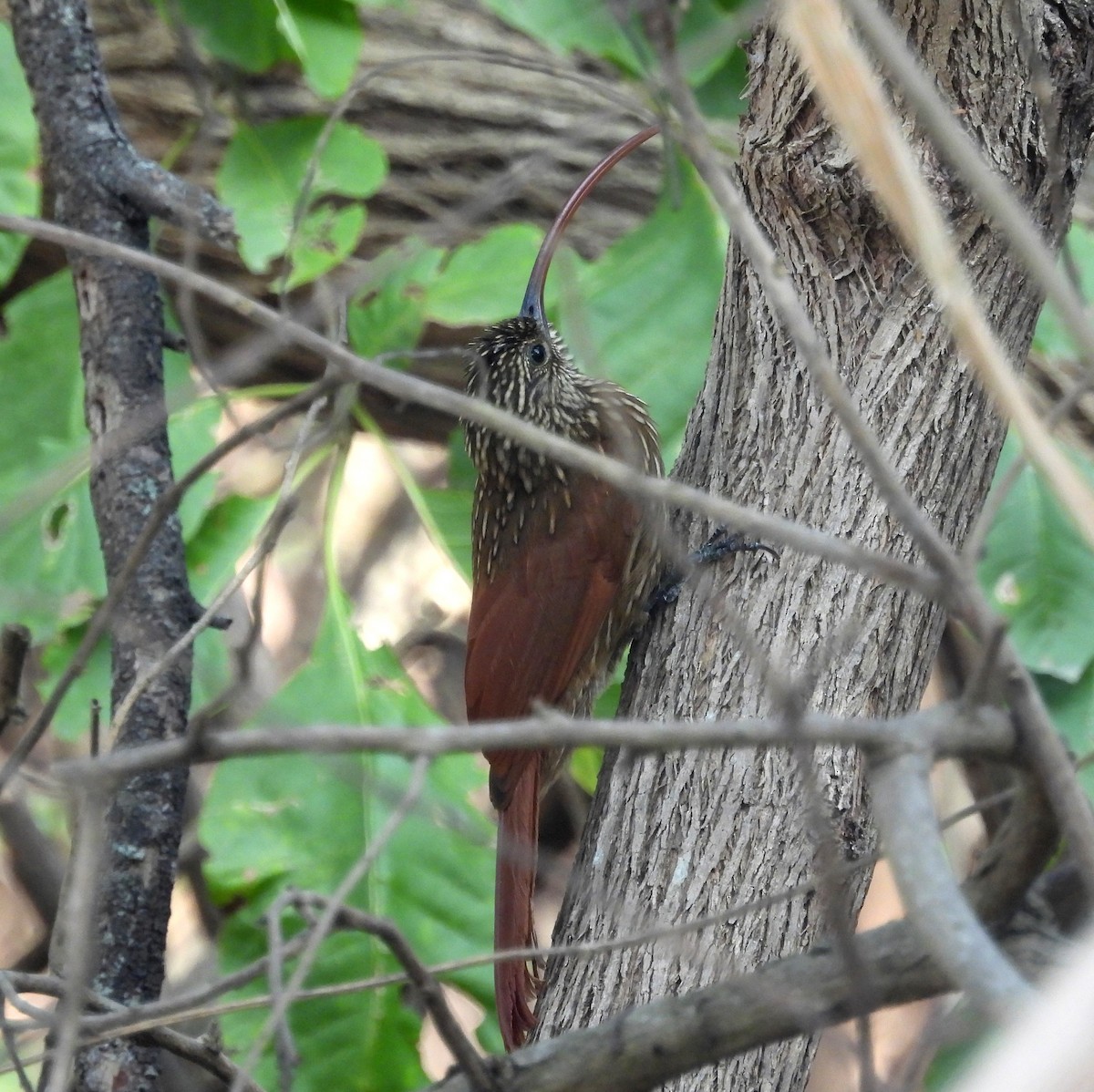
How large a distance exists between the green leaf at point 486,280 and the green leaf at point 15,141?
791mm

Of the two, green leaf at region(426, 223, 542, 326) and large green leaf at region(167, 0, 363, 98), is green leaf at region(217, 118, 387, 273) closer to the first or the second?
large green leaf at region(167, 0, 363, 98)

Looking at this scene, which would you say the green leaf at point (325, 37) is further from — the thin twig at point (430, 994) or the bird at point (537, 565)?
the thin twig at point (430, 994)

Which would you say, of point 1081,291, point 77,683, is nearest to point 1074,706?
point 1081,291

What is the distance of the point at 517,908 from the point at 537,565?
2.02 feet

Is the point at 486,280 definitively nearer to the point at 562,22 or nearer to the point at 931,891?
the point at 562,22

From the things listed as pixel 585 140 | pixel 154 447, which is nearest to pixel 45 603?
pixel 154 447

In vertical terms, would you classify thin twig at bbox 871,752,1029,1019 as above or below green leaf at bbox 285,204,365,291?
below

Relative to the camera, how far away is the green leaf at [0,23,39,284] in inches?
95.8

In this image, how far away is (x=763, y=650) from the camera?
1624mm

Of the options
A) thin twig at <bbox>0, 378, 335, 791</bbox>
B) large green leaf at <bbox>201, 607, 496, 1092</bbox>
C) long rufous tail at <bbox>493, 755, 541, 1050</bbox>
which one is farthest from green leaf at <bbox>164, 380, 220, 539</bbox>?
thin twig at <bbox>0, 378, 335, 791</bbox>

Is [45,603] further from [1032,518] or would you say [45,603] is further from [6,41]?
[1032,518]

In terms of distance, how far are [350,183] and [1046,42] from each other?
148cm

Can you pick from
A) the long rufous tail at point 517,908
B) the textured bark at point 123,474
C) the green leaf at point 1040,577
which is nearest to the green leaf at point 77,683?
the textured bark at point 123,474

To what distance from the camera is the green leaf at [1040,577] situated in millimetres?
2574
